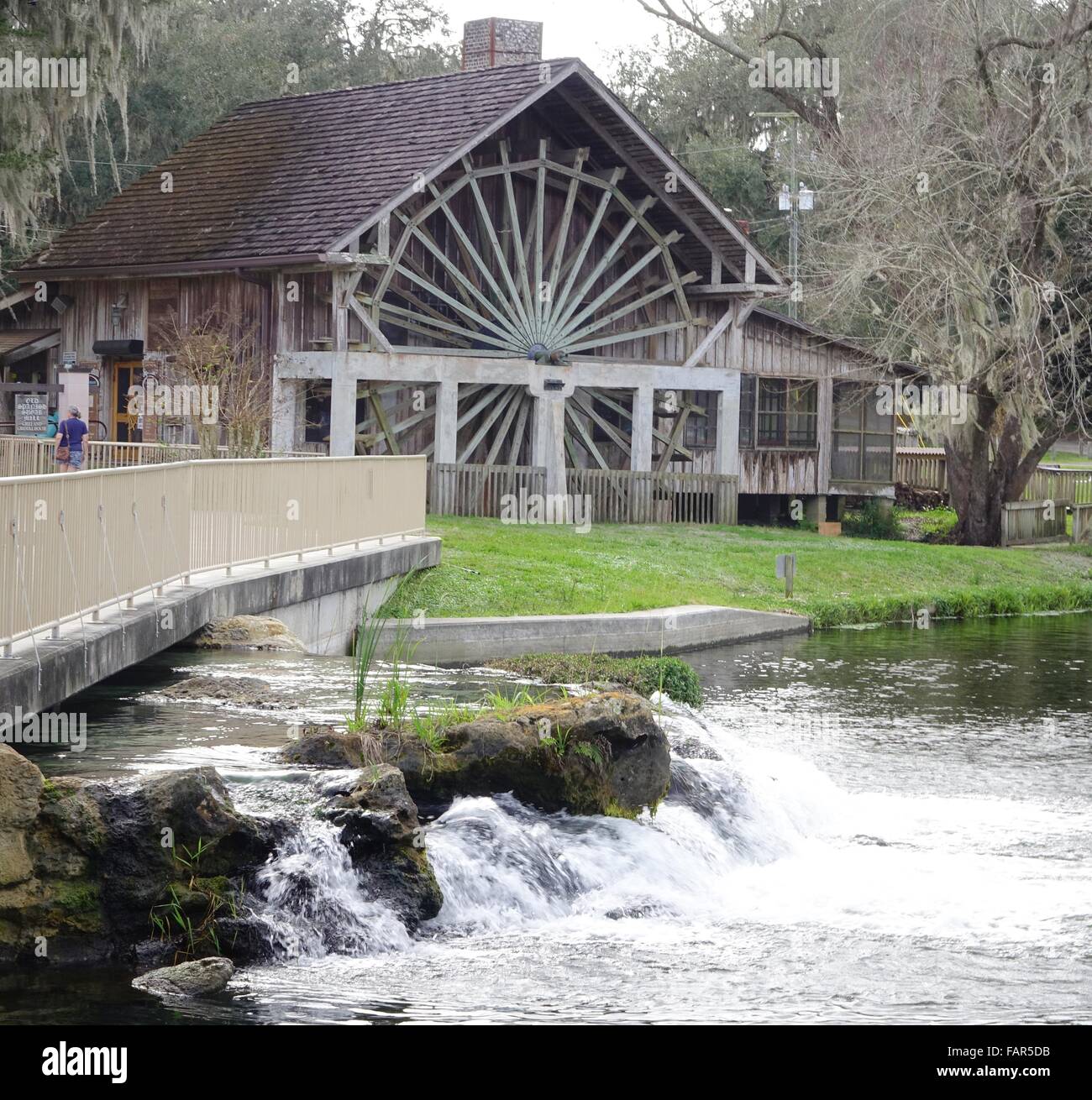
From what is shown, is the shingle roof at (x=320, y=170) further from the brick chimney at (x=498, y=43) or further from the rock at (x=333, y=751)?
the rock at (x=333, y=751)

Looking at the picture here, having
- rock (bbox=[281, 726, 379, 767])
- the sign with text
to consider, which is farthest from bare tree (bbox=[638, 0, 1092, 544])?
rock (bbox=[281, 726, 379, 767])

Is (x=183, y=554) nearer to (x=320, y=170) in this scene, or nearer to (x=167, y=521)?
(x=167, y=521)

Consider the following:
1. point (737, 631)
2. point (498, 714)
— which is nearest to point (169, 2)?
point (737, 631)

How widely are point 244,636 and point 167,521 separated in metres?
1.46

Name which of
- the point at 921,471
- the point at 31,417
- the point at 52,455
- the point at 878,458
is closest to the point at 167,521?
the point at 52,455

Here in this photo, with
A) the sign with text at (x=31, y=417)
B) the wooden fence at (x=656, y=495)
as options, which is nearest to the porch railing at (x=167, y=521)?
the wooden fence at (x=656, y=495)

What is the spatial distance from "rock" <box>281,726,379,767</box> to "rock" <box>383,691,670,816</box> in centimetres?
15

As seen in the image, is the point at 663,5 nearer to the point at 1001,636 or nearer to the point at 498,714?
the point at 1001,636

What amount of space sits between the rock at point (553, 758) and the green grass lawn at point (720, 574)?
29.8ft

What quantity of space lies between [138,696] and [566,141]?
21462 millimetres

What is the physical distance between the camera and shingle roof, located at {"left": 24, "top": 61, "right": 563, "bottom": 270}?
95.3 ft

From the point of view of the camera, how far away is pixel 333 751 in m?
10.9

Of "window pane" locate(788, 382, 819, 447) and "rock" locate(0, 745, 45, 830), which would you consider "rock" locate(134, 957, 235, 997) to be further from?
"window pane" locate(788, 382, 819, 447)

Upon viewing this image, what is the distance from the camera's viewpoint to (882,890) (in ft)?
35.3
